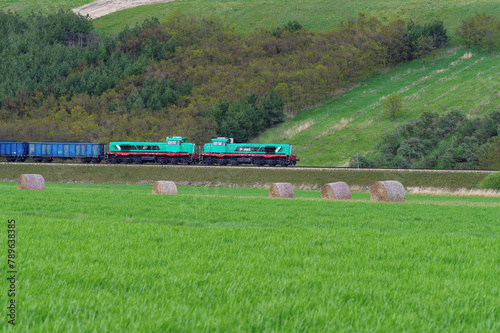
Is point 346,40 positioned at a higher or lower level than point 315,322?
higher

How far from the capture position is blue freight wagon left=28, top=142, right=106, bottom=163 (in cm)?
6688

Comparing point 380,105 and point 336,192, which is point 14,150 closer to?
point 336,192

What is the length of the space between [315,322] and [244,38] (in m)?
137

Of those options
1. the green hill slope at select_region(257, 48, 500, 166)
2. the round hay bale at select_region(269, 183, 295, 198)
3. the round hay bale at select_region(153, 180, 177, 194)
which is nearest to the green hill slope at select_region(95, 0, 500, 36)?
the green hill slope at select_region(257, 48, 500, 166)

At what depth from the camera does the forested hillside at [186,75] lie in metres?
90.0

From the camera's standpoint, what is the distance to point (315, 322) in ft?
19.6

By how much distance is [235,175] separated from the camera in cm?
5475

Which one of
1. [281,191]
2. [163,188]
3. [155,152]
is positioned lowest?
[155,152]

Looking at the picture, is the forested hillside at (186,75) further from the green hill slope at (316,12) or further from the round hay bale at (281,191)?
the round hay bale at (281,191)

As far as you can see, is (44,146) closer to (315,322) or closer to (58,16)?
(315,322)

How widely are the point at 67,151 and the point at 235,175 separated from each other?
24.9 metres

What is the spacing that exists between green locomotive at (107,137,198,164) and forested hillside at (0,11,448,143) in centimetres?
1575

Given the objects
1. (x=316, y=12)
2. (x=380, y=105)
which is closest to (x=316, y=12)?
(x=316, y=12)

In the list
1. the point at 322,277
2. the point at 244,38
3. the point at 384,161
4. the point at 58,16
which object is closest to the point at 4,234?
the point at 322,277
